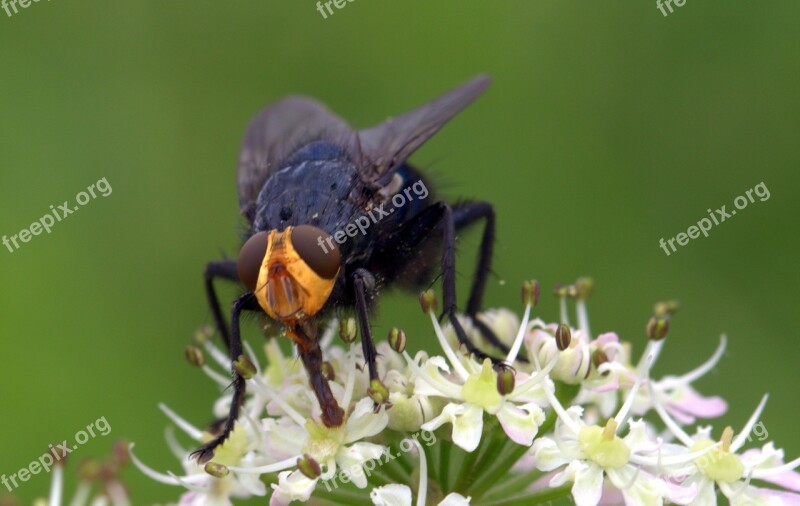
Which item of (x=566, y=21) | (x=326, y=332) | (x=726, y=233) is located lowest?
(x=726, y=233)

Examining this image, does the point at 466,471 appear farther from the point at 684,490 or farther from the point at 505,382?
the point at 684,490

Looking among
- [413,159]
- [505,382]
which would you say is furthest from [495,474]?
[413,159]

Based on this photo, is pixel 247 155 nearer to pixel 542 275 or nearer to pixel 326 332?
pixel 326 332

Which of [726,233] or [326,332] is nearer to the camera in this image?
[326,332]

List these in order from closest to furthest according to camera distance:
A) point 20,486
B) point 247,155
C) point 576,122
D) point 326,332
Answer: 1. point 326,332
2. point 247,155
3. point 20,486
4. point 576,122

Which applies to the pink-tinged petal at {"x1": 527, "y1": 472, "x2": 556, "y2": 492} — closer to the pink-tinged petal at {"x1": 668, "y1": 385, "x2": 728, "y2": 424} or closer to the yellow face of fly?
the pink-tinged petal at {"x1": 668, "y1": 385, "x2": 728, "y2": 424}

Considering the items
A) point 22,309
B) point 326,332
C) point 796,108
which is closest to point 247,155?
point 326,332
